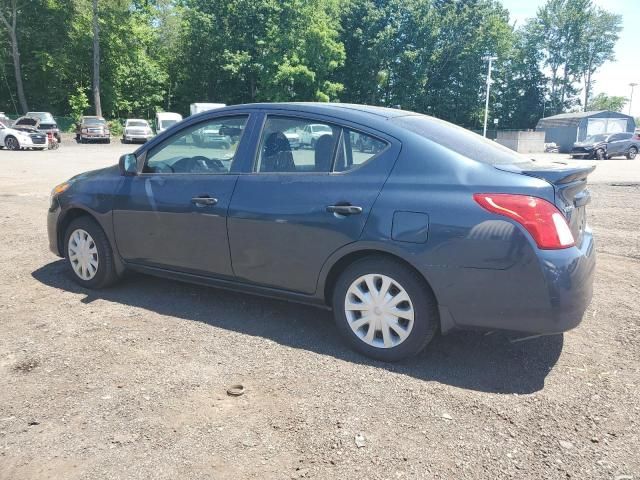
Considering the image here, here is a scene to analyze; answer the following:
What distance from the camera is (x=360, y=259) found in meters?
3.62

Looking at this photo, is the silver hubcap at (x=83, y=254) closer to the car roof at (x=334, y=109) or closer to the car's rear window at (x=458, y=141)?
the car roof at (x=334, y=109)

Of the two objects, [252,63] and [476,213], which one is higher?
[252,63]

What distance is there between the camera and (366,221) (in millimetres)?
3492

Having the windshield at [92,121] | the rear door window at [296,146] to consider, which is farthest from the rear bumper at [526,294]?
the windshield at [92,121]

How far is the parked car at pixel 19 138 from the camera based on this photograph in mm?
27094

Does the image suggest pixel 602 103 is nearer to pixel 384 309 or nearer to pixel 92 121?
pixel 92 121

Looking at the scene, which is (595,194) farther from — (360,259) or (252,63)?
(252,63)

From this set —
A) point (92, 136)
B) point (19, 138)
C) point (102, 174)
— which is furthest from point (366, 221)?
point (92, 136)

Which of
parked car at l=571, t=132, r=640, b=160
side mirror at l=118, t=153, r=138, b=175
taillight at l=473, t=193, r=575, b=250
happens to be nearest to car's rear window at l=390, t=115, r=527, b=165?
taillight at l=473, t=193, r=575, b=250

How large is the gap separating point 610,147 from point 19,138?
31.5m

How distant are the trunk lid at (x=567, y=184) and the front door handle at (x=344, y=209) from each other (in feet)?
2.99

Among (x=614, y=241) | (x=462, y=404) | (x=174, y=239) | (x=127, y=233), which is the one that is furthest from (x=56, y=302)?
(x=614, y=241)

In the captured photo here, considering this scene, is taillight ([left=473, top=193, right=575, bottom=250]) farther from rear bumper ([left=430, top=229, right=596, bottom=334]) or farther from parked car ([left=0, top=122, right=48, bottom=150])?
parked car ([left=0, top=122, right=48, bottom=150])

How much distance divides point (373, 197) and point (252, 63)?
4816 cm
